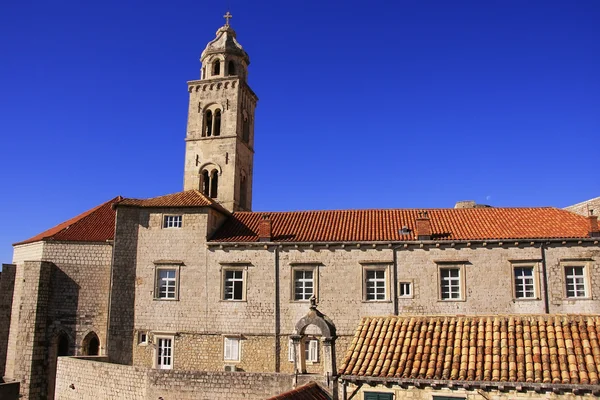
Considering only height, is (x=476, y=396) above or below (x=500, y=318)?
below

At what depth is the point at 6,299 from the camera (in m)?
29.7

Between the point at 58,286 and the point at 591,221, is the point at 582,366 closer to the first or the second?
the point at 591,221

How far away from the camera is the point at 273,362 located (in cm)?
2447

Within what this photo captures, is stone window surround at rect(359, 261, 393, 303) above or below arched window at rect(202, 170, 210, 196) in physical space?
below

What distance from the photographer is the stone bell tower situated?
35562 mm

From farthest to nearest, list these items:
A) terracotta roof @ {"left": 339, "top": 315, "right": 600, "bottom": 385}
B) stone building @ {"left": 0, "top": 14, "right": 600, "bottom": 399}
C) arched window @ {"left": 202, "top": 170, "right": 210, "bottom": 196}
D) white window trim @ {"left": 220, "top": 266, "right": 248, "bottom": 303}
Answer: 1. arched window @ {"left": 202, "top": 170, "right": 210, "bottom": 196}
2. white window trim @ {"left": 220, "top": 266, "right": 248, "bottom": 303}
3. stone building @ {"left": 0, "top": 14, "right": 600, "bottom": 399}
4. terracotta roof @ {"left": 339, "top": 315, "right": 600, "bottom": 385}

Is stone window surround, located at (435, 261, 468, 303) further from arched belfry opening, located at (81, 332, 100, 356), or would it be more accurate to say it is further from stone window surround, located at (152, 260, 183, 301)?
A: arched belfry opening, located at (81, 332, 100, 356)

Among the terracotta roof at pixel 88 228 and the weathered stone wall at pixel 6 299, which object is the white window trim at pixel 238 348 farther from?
the weathered stone wall at pixel 6 299

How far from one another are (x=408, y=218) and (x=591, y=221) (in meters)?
7.94

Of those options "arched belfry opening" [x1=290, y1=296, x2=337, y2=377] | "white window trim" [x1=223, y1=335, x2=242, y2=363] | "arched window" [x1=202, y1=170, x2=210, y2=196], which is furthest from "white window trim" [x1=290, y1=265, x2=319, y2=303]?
"arched window" [x1=202, y1=170, x2=210, y2=196]

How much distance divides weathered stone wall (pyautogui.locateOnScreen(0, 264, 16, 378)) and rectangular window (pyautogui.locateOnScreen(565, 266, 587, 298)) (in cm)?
2766

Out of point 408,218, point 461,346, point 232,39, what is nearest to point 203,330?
point 408,218

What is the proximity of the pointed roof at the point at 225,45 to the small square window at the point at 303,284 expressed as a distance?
18836 millimetres

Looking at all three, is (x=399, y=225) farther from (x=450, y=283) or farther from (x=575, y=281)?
(x=575, y=281)
